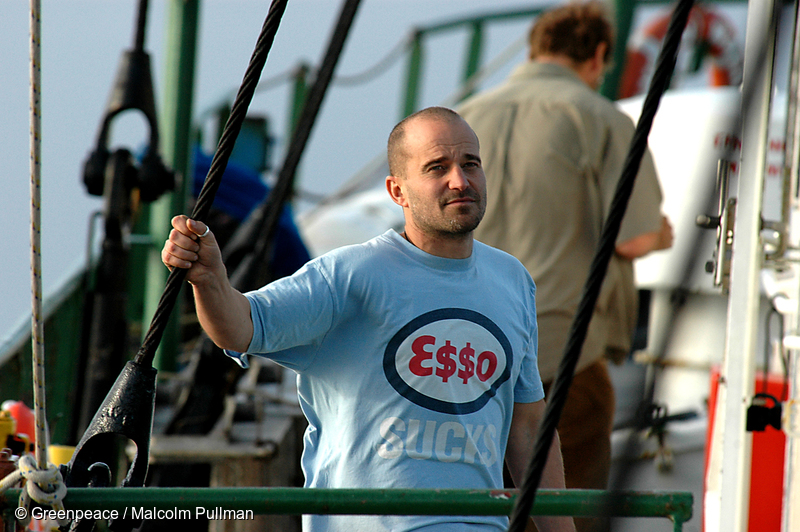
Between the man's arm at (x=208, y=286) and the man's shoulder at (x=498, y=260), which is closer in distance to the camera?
the man's arm at (x=208, y=286)

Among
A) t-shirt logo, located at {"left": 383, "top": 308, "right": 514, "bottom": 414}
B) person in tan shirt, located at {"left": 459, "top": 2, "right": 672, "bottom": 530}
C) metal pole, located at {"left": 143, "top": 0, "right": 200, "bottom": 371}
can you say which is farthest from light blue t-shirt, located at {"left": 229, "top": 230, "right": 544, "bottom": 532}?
metal pole, located at {"left": 143, "top": 0, "right": 200, "bottom": 371}

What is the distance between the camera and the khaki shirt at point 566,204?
2.83 meters

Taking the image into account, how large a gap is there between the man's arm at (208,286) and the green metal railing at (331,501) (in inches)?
9.9

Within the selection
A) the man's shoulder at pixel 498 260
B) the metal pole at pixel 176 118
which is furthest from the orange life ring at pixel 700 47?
the man's shoulder at pixel 498 260

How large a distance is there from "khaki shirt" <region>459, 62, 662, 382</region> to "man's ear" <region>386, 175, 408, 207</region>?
1.11 metres

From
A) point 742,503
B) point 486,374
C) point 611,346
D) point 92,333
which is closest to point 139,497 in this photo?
point 486,374

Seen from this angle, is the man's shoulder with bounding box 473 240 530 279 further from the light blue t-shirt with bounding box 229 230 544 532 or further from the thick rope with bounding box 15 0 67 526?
the thick rope with bounding box 15 0 67 526

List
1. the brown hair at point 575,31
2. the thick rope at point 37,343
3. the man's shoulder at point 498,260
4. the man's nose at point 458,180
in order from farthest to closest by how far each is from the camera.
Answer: the brown hair at point 575,31 < the man's shoulder at point 498,260 < the man's nose at point 458,180 < the thick rope at point 37,343

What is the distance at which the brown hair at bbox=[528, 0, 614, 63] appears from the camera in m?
3.10

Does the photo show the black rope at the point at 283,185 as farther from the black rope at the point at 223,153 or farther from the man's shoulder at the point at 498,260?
the man's shoulder at the point at 498,260

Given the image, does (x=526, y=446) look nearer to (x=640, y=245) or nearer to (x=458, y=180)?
(x=458, y=180)

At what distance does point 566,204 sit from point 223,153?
Result: 1.40m

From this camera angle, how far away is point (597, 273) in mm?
1354

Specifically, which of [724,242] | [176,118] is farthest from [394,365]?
[176,118]
